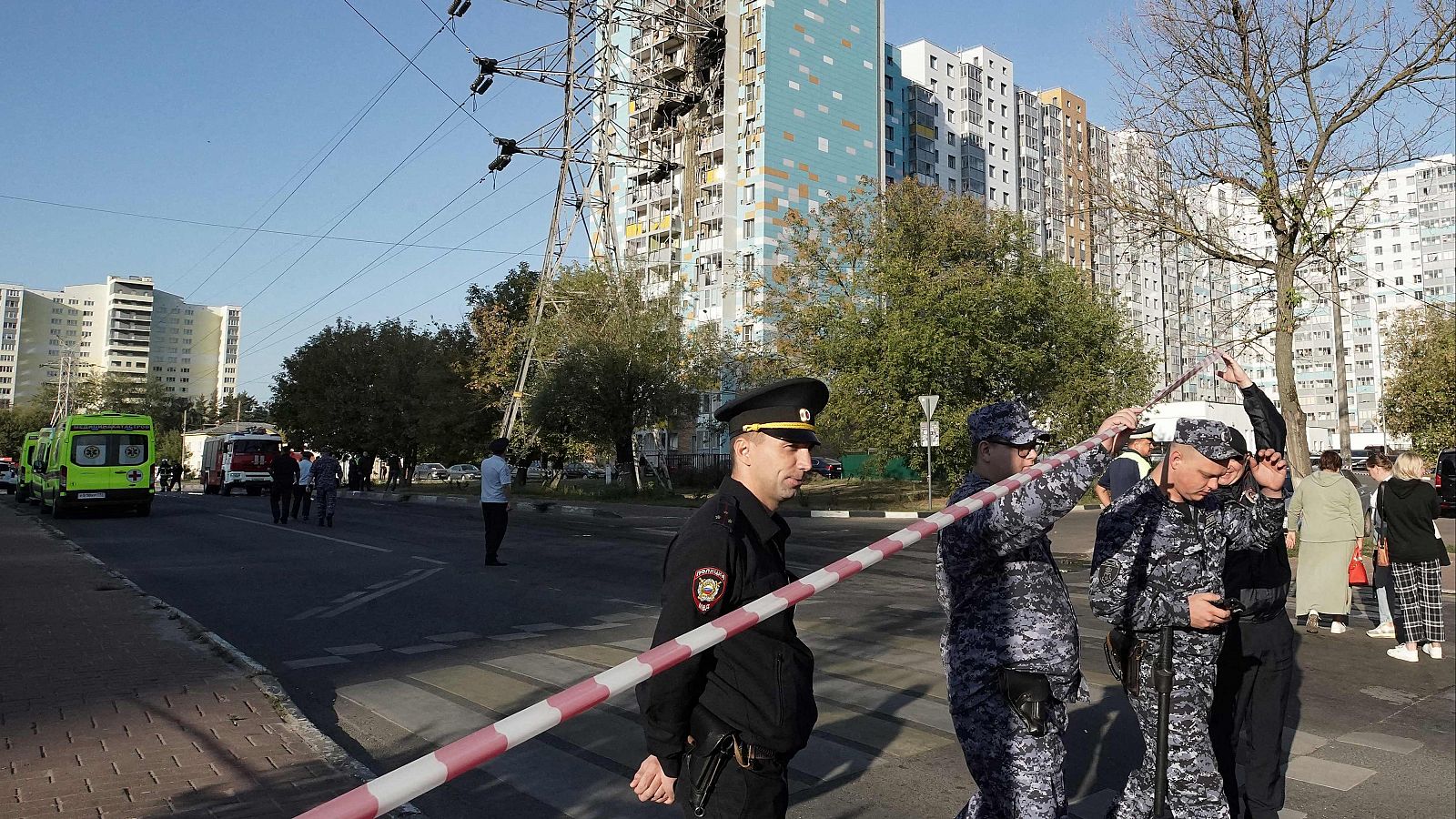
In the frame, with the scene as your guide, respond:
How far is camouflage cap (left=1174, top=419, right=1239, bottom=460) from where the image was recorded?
3.79 meters

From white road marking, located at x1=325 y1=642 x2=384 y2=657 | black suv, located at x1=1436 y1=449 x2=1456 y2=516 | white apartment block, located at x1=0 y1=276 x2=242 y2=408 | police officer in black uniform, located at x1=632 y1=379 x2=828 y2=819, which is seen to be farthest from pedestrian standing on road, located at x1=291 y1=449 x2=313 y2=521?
white apartment block, located at x1=0 y1=276 x2=242 y2=408

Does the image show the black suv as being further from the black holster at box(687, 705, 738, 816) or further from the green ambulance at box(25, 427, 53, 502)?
the green ambulance at box(25, 427, 53, 502)

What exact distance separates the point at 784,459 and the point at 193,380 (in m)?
202

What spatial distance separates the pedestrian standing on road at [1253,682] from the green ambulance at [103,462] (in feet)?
92.4

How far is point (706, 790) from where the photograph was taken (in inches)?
95.9

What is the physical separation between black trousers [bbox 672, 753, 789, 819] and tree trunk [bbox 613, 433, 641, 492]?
Answer: 3281cm

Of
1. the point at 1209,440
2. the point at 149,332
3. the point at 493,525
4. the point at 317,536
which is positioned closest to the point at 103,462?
the point at 317,536

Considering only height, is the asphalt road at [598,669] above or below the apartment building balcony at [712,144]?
below

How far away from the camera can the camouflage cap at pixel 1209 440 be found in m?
3.79

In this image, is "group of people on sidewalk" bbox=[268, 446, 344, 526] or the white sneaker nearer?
the white sneaker

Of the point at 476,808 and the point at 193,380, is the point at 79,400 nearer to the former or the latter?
the point at 193,380

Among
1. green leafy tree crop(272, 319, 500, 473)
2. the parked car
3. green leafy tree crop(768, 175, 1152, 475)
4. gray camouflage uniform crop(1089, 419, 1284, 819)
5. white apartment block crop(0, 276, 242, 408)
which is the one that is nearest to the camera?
gray camouflage uniform crop(1089, 419, 1284, 819)

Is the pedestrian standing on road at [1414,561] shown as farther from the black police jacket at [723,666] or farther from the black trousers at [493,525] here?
the black trousers at [493,525]

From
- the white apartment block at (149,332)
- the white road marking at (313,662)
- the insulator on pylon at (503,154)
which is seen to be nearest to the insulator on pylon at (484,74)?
the insulator on pylon at (503,154)
